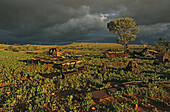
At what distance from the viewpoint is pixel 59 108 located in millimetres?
5930

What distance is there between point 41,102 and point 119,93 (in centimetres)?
504

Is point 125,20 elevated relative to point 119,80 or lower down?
elevated

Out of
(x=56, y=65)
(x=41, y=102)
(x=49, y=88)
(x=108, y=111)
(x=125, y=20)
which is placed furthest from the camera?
(x=125, y=20)

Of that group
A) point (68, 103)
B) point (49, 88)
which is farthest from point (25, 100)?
point (68, 103)

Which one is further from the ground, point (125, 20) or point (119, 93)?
point (125, 20)

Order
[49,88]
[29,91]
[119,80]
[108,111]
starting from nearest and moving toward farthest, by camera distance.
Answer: [108,111] < [29,91] < [49,88] < [119,80]

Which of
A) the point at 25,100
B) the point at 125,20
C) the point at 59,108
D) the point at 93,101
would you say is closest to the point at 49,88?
the point at 25,100

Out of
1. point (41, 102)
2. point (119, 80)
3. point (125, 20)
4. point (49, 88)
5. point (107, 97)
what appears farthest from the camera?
point (125, 20)

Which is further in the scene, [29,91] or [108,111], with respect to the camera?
[29,91]

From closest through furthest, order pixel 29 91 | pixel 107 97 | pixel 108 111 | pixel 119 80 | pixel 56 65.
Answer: pixel 108 111 < pixel 107 97 < pixel 29 91 < pixel 119 80 < pixel 56 65

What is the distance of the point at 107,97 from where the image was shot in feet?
22.8

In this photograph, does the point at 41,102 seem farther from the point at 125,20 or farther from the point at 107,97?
the point at 125,20

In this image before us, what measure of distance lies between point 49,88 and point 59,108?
8.64 ft

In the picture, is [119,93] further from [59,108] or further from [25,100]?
[25,100]
